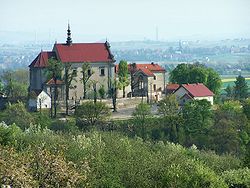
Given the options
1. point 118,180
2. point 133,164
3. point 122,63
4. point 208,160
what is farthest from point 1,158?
point 122,63

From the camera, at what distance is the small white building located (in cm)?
5894

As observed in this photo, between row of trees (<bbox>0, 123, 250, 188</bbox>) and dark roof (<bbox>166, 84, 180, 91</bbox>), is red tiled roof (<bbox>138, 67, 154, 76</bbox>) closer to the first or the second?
dark roof (<bbox>166, 84, 180, 91</bbox>)

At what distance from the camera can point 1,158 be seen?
69.1 feet

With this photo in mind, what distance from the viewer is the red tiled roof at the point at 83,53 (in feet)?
209

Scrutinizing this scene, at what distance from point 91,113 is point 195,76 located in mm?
19608

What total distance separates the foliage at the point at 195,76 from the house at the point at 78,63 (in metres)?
8.51

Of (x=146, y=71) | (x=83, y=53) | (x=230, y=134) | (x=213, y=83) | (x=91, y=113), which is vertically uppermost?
(x=83, y=53)

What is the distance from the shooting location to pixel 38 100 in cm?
5906

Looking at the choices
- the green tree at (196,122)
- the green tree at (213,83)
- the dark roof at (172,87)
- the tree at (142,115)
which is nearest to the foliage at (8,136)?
the tree at (142,115)

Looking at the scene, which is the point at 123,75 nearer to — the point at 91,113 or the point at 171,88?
the point at 171,88

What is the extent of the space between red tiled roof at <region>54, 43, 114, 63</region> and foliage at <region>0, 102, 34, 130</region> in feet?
33.3

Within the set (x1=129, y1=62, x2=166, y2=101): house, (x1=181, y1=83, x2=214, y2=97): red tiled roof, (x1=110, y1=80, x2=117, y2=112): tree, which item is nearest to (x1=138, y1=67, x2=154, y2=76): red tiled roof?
(x1=129, y1=62, x2=166, y2=101): house

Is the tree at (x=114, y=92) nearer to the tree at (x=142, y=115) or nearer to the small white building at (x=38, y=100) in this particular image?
the small white building at (x=38, y=100)

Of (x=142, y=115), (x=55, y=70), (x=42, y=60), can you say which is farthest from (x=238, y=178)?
(x=42, y=60)
